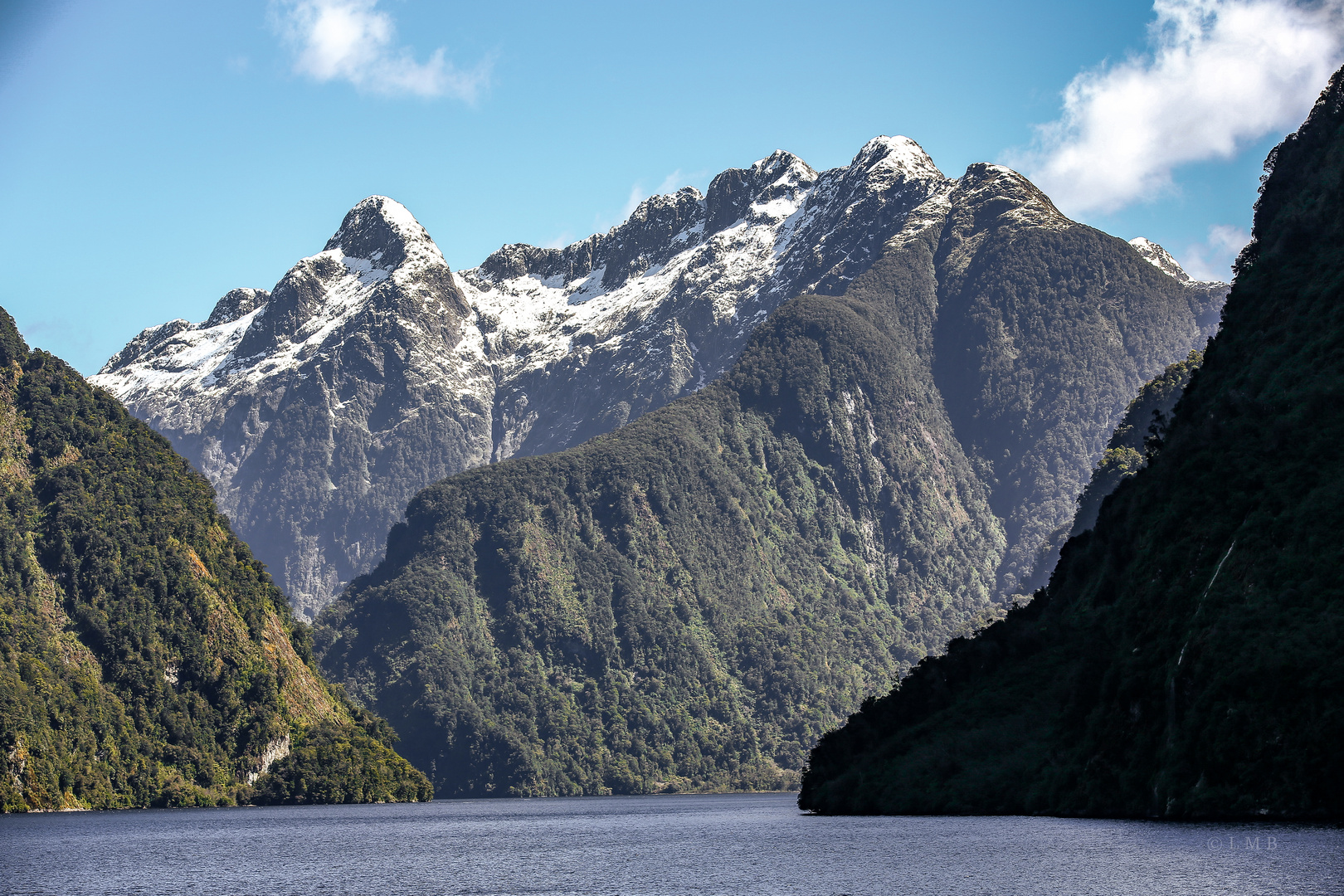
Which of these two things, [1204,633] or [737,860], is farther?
[737,860]

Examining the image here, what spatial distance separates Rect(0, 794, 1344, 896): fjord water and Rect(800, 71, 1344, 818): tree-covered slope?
15.8ft

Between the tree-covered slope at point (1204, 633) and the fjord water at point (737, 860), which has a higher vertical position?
the tree-covered slope at point (1204, 633)

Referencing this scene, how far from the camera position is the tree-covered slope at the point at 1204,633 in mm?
102062

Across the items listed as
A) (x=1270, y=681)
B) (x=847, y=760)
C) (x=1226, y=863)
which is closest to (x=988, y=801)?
(x=847, y=760)

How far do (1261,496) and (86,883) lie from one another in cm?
9880

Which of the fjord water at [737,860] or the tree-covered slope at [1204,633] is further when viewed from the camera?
the tree-covered slope at [1204,633]

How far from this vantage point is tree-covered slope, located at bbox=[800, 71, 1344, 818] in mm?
102062

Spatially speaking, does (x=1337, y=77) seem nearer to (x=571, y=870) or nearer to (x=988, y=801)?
(x=988, y=801)

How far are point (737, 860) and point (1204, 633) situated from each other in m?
42.0

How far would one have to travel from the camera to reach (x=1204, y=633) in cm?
11031

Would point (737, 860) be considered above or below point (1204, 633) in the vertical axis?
below

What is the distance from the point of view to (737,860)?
116m

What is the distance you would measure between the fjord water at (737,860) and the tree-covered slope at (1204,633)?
15.8 ft

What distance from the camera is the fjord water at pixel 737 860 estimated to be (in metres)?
84.2
